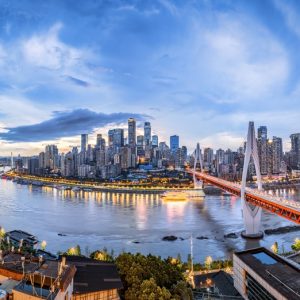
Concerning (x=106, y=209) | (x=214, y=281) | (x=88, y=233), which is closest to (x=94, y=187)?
(x=106, y=209)

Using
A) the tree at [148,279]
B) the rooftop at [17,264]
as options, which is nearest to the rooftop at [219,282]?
the tree at [148,279]

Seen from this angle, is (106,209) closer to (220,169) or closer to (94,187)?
(94,187)

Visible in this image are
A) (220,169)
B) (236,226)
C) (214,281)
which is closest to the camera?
(214,281)

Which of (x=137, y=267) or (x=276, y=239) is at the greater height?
(x=137, y=267)

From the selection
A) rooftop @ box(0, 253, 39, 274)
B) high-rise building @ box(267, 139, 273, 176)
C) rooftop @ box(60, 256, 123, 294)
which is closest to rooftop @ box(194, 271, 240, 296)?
rooftop @ box(60, 256, 123, 294)

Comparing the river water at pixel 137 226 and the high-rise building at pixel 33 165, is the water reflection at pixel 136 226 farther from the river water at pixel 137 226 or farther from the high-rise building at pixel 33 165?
the high-rise building at pixel 33 165
